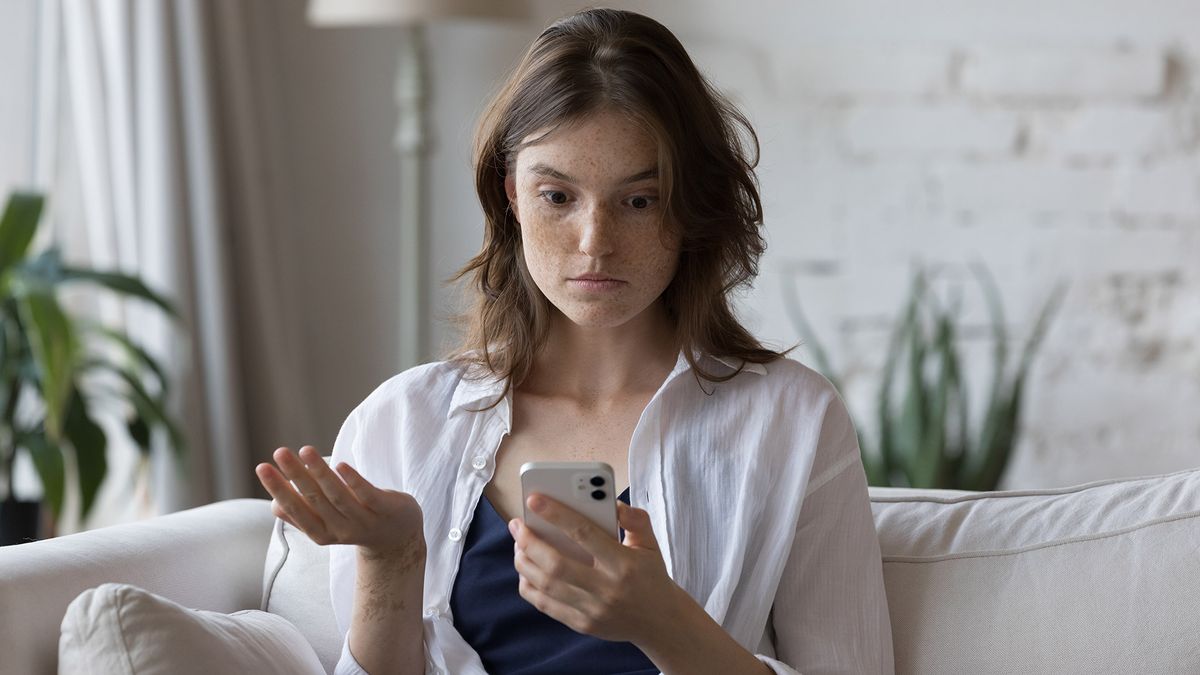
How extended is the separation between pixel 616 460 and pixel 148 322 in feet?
5.77

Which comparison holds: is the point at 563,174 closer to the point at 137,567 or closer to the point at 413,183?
the point at 137,567

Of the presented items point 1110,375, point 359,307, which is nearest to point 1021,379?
point 1110,375

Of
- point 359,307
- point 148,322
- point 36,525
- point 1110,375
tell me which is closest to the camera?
point 36,525

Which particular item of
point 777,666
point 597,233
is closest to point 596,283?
point 597,233

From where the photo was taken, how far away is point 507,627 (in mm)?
1282

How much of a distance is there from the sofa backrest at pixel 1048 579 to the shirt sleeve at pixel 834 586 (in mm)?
82

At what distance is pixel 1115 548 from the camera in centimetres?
130

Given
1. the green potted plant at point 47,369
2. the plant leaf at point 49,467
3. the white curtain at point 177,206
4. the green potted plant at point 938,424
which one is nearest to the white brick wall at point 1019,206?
the green potted plant at point 938,424

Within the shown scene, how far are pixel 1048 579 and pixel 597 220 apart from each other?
0.55 metres

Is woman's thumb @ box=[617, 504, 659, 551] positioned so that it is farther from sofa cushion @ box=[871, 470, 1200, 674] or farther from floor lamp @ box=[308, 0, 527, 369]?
floor lamp @ box=[308, 0, 527, 369]

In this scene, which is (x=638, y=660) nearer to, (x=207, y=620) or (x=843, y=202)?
(x=207, y=620)

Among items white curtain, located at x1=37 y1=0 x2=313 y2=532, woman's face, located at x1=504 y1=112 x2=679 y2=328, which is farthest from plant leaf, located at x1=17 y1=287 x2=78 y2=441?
woman's face, located at x1=504 y1=112 x2=679 y2=328

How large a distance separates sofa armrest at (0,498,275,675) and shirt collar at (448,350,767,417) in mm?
308

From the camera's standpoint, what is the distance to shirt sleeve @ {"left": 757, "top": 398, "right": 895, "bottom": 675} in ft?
4.00
